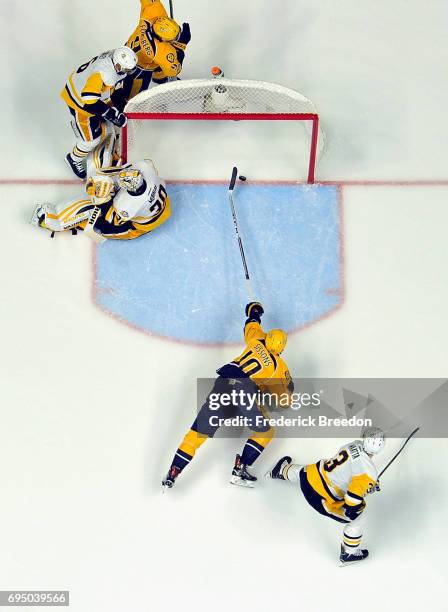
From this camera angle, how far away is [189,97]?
8.90 metres

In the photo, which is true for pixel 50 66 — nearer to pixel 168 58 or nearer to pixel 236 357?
pixel 168 58

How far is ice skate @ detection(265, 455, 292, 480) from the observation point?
8.18m

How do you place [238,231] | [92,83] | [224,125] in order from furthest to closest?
1. [224,125]
2. [238,231]
3. [92,83]

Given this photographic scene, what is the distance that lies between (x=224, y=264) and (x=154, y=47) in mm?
1368

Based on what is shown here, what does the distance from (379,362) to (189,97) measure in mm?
1959

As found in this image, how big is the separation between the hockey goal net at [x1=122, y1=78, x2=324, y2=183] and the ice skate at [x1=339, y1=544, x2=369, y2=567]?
244 cm

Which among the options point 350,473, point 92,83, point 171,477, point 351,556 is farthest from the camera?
point 92,83

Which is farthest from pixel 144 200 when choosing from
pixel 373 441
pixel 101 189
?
pixel 373 441

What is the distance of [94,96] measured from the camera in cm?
874

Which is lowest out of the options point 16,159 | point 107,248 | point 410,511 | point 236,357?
point 410,511

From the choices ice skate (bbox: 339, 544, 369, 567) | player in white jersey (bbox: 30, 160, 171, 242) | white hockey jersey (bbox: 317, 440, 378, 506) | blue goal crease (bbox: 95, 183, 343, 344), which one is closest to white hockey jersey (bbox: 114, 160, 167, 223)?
player in white jersey (bbox: 30, 160, 171, 242)

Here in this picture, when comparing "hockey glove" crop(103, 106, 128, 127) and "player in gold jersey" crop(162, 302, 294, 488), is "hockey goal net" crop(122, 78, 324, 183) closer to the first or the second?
"hockey glove" crop(103, 106, 128, 127)

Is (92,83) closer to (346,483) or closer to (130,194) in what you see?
(130,194)

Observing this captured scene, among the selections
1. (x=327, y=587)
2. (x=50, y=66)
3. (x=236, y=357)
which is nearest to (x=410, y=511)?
(x=327, y=587)
